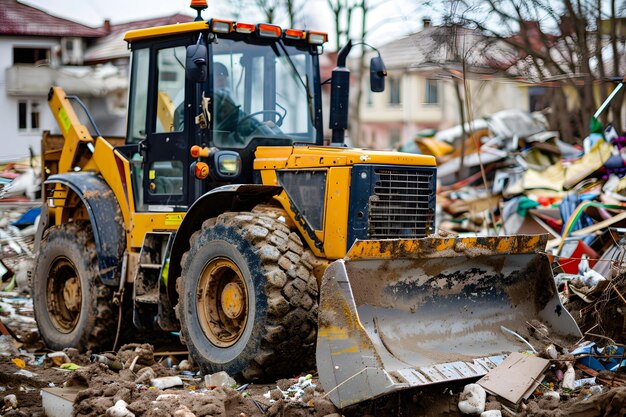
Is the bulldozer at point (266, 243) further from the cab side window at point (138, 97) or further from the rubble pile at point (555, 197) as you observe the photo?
the rubble pile at point (555, 197)

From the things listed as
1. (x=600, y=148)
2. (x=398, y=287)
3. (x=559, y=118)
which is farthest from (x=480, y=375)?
(x=559, y=118)

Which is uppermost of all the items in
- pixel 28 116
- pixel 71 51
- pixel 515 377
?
pixel 71 51

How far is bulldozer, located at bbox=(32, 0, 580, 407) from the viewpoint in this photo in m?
6.64

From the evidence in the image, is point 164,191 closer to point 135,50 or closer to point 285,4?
point 135,50

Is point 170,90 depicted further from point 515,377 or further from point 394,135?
point 394,135

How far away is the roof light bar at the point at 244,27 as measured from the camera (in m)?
8.01

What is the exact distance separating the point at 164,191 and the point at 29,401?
2.30 m

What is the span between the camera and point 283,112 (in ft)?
27.2

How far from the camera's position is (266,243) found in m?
7.01

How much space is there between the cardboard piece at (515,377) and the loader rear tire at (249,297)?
1.42 m

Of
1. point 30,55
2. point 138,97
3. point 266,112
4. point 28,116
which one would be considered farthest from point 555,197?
point 30,55

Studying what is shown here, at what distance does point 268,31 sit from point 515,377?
3733 millimetres

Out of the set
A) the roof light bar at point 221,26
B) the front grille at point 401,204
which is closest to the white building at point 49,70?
the roof light bar at point 221,26

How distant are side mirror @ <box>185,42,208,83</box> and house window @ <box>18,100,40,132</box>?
36344 millimetres
